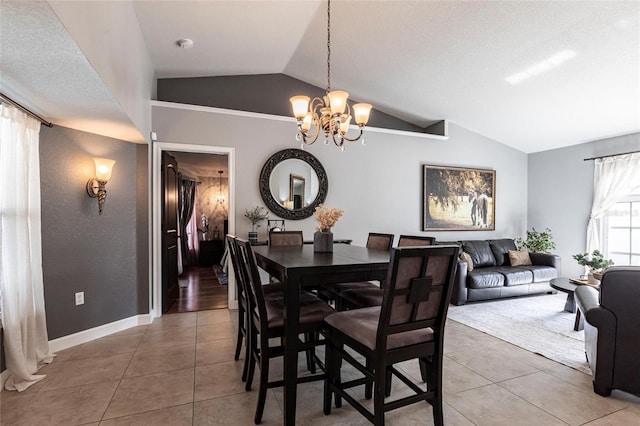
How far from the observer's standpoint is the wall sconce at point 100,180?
10.5 feet

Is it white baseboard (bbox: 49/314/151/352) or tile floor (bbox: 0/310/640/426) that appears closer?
tile floor (bbox: 0/310/640/426)

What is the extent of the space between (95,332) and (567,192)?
720 cm

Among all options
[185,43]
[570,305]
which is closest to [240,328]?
[185,43]

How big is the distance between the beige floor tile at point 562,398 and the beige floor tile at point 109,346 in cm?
322

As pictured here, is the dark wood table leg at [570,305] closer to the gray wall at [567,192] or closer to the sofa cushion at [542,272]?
the sofa cushion at [542,272]

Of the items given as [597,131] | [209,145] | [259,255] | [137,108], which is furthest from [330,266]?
[597,131]

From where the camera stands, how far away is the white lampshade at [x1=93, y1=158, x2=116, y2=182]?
3188mm

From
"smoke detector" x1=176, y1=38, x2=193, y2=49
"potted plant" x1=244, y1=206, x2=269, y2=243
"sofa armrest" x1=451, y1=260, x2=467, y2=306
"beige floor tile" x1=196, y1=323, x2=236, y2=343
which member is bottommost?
"beige floor tile" x1=196, y1=323, x2=236, y2=343

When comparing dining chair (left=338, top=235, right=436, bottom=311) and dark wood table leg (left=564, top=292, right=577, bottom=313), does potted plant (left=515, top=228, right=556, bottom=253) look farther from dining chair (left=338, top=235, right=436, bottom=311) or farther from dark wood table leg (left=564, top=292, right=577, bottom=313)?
dining chair (left=338, top=235, right=436, bottom=311)

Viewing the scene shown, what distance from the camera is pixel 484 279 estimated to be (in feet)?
14.8

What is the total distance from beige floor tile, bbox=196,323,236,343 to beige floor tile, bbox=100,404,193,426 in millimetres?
1166

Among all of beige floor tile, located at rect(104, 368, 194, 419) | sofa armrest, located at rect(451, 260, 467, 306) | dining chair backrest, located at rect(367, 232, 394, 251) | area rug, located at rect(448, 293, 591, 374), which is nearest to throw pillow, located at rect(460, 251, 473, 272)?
sofa armrest, located at rect(451, 260, 467, 306)

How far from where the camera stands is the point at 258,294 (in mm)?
1910

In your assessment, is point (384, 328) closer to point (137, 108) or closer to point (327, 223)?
point (327, 223)
